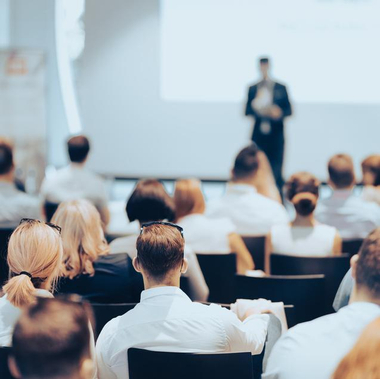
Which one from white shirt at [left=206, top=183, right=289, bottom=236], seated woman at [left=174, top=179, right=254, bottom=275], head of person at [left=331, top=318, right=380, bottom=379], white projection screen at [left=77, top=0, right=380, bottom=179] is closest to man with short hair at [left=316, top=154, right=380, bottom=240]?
white shirt at [left=206, top=183, right=289, bottom=236]

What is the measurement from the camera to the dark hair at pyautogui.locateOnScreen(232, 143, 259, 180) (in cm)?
474

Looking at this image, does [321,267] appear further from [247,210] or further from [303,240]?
[247,210]

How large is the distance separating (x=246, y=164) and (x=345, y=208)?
2.56 ft

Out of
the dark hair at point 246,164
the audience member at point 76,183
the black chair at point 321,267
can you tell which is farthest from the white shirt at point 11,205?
the black chair at point 321,267

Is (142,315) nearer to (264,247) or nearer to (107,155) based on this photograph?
(264,247)

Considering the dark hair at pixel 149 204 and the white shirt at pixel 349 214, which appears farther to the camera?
the white shirt at pixel 349 214

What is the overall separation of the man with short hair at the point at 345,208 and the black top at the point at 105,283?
1.88m

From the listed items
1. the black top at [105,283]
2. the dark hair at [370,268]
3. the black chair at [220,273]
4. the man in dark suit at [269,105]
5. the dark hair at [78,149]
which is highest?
the man in dark suit at [269,105]

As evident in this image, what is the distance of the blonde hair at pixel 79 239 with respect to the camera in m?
2.91

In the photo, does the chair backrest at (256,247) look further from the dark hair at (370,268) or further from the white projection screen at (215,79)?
the white projection screen at (215,79)

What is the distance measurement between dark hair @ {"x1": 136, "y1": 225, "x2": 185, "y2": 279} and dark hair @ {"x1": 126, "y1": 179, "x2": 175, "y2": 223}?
116 centimetres

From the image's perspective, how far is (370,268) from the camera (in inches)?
69.9

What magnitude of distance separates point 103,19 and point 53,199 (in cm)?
473

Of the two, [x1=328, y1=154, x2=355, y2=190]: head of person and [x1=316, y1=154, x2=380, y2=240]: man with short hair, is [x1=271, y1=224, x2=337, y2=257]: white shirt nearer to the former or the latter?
[x1=316, y1=154, x2=380, y2=240]: man with short hair
